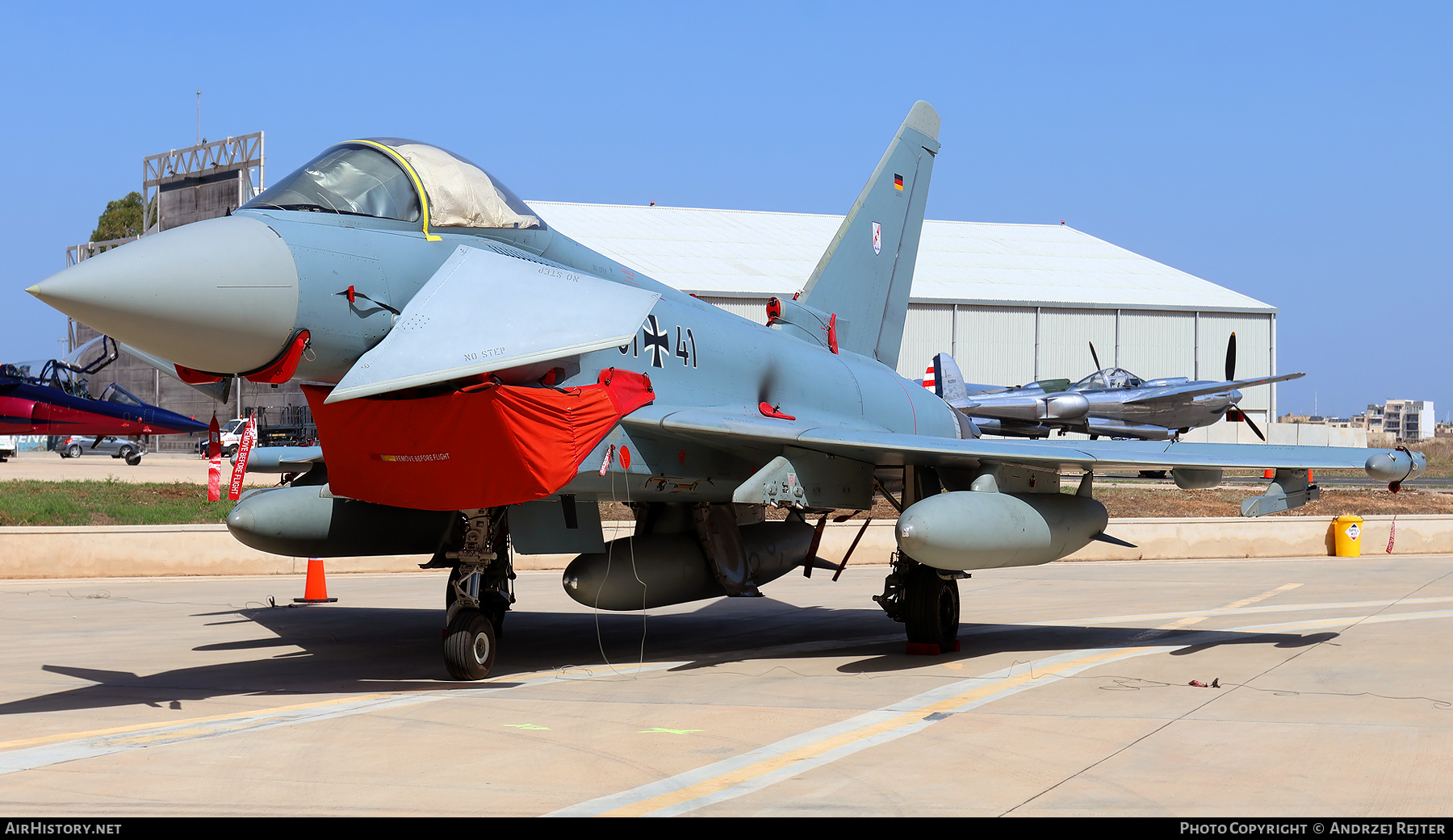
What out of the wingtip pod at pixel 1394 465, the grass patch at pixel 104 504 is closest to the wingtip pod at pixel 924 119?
the wingtip pod at pixel 1394 465

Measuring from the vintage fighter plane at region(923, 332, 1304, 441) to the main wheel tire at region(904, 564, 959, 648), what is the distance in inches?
934

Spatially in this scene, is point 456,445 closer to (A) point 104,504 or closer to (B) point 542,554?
(B) point 542,554

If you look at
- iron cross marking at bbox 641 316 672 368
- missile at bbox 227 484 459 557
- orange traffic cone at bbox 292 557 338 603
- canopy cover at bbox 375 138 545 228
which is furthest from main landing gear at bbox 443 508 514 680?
orange traffic cone at bbox 292 557 338 603

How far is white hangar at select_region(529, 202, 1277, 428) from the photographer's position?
49.0 metres

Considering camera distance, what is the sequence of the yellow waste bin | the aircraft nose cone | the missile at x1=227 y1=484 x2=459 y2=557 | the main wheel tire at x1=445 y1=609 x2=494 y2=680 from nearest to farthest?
the aircraft nose cone → the main wheel tire at x1=445 y1=609 x2=494 y2=680 → the missile at x1=227 y1=484 x2=459 y2=557 → the yellow waste bin

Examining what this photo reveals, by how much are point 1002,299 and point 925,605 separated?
→ 134 ft

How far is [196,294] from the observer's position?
671 centimetres

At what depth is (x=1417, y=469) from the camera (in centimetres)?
1003

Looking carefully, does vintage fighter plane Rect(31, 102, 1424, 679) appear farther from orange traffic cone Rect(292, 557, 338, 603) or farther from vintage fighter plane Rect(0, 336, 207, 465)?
vintage fighter plane Rect(0, 336, 207, 465)

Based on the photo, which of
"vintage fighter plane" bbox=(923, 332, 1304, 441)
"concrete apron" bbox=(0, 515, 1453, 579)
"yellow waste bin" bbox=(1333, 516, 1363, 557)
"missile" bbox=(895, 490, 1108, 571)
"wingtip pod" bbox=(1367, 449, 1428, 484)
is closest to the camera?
"missile" bbox=(895, 490, 1108, 571)

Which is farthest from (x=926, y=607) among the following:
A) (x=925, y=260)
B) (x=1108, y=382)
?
(x=925, y=260)

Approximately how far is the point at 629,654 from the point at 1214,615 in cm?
723

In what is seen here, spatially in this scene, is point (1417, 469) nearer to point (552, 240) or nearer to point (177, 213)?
point (552, 240)

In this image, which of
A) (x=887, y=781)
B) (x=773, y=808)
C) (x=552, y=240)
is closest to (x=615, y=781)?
(x=773, y=808)
